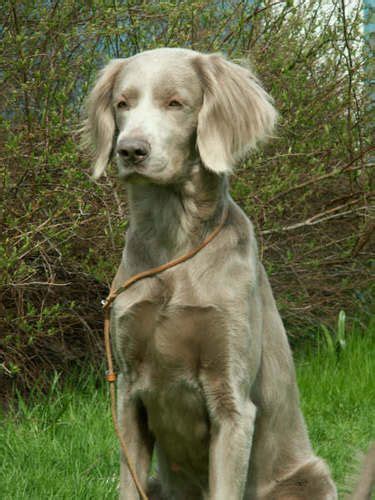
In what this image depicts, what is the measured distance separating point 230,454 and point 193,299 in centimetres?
51

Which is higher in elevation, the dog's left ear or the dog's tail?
the dog's left ear

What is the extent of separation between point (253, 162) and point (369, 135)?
1.14m

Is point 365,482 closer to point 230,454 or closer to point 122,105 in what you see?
point 230,454

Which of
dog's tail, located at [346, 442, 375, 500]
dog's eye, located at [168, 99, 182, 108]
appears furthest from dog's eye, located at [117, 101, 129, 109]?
dog's tail, located at [346, 442, 375, 500]

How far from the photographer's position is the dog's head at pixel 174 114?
10.2 feet

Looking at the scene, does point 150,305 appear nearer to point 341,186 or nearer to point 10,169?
point 10,169

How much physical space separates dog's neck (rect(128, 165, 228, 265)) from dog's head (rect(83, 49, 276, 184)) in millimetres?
93

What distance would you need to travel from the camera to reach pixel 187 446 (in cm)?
335

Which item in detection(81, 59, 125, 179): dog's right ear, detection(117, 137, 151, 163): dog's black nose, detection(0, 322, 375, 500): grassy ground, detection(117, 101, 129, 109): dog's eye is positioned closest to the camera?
detection(117, 137, 151, 163): dog's black nose

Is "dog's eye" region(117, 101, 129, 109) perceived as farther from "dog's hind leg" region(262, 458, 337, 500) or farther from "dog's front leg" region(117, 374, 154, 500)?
"dog's hind leg" region(262, 458, 337, 500)

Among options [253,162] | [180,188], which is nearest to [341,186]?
[253,162]

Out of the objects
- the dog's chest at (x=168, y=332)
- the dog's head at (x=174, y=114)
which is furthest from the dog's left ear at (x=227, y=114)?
the dog's chest at (x=168, y=332)

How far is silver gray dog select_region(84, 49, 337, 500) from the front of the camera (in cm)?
319

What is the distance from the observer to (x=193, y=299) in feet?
10.5
